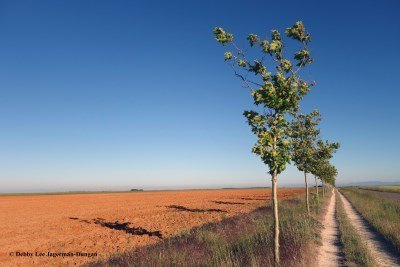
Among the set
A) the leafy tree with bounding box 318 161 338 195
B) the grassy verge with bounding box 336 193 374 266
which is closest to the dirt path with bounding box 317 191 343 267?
the grassy verge with bounding box 336 193 374 266

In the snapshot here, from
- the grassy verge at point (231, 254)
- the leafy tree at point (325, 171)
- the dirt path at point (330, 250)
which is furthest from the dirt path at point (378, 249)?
the leafy tree at point (325, 171)

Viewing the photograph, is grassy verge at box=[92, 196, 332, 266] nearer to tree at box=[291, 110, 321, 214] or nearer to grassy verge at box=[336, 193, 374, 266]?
grassy verge at box=[336, 193, 374, 266]

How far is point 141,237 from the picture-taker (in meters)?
A: 22.3

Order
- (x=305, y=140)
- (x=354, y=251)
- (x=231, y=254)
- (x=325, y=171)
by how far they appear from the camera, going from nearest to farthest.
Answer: (x=231, y=254), (x=354, y=251), (x=305, y=140), (x=325, y=171)

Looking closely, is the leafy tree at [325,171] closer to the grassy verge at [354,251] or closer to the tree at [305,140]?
the tree at [305,140]

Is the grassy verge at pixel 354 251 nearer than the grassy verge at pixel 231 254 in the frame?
No

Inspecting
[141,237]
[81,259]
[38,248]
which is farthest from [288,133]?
[38,248]

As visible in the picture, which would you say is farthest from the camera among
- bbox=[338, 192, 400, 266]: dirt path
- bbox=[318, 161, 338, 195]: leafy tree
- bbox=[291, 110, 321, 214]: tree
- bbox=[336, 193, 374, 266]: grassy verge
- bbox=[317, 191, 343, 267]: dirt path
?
bbox=[318, 161, 338, 195]: leafy tree

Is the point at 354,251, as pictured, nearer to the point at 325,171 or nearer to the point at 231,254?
the point at 231,254

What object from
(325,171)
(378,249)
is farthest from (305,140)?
(325,171)

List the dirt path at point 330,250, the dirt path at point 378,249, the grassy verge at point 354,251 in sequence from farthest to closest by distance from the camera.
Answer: the dirt path at point 378,249 → the dirt path at point 330,250 → the grassy verge at point 354,251

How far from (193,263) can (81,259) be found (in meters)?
8.07

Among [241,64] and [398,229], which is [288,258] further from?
[398,229]

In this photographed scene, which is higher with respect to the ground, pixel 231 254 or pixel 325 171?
pixel 325 171
